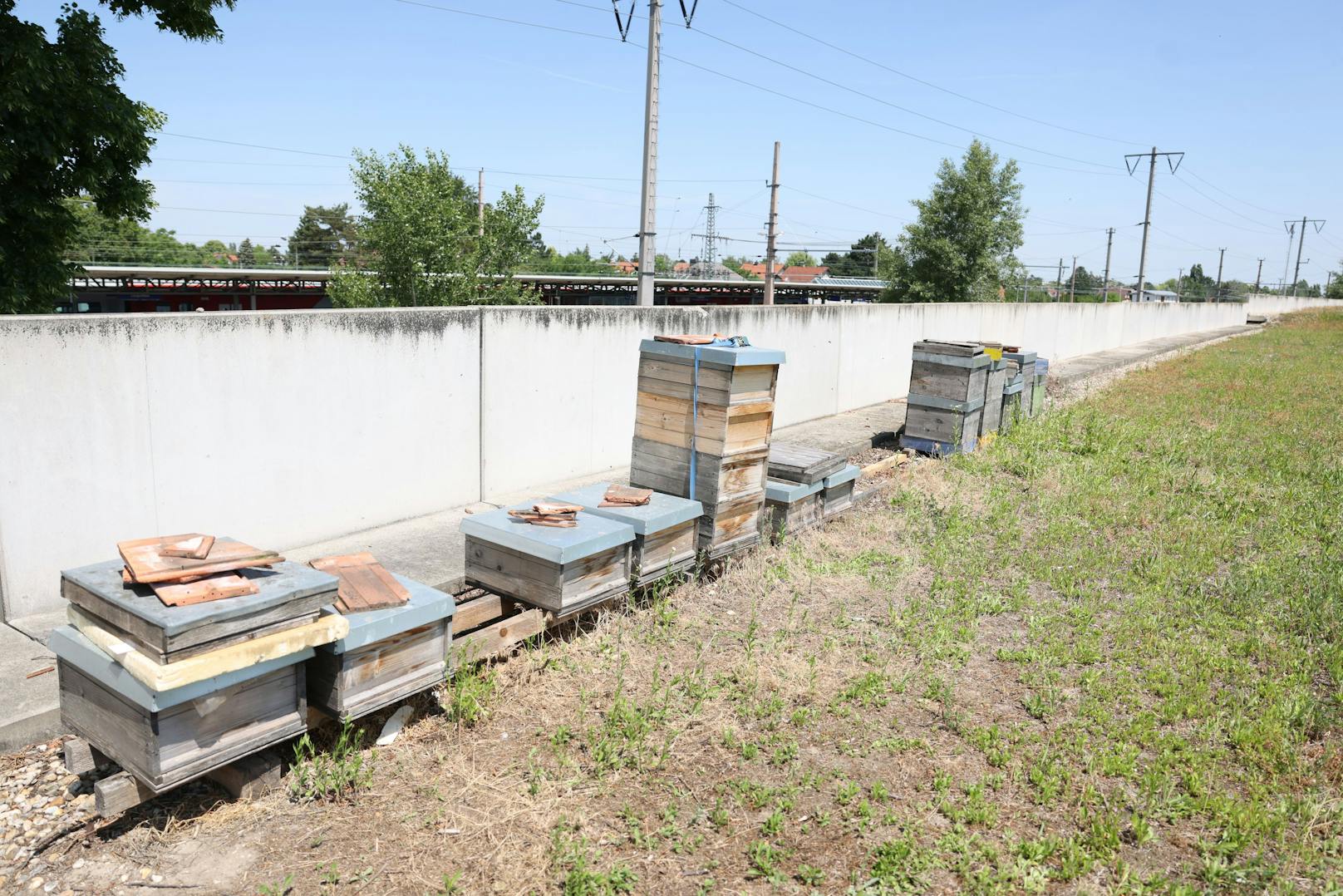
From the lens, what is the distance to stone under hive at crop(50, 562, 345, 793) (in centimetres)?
346

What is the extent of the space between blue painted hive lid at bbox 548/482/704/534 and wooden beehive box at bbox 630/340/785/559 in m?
0.26

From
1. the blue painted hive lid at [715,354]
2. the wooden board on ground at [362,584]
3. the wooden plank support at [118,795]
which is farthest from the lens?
the blue painted hive lid at [715,354]

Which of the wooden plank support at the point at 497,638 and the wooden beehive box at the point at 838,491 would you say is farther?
the wooden beehive box at the point at 838,491

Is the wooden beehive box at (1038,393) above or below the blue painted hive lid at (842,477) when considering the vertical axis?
above

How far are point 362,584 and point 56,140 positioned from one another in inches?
292

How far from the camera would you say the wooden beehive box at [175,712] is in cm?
351

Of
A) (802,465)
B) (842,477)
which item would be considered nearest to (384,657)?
(802,465)

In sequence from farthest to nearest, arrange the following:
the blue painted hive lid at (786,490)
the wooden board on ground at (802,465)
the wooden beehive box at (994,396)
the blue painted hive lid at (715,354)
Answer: the wooden beehive box at (994,396) < the wooden board on ground at (802,465) < the blue painted hive lid at (786,490) < the blue painted hive lid at (715,354)

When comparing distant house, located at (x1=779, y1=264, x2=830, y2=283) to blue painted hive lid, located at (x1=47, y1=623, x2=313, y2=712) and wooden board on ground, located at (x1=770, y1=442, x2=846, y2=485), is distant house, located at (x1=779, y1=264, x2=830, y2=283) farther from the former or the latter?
blue painted hive lid, located at (x1=47, y1=623, x2=313, y2=712)

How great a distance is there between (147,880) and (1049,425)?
12873 mm

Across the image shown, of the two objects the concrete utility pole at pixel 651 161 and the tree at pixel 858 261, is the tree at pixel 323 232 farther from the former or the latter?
the concrete utility pole at pixel 651 161

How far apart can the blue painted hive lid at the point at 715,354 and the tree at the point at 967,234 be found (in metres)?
34.2

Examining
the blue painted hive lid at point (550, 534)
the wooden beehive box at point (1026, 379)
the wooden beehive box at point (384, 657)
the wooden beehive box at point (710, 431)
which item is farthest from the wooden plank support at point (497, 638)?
the wooden beehive box at point (1026, 379)

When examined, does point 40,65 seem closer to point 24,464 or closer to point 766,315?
point 24,464
